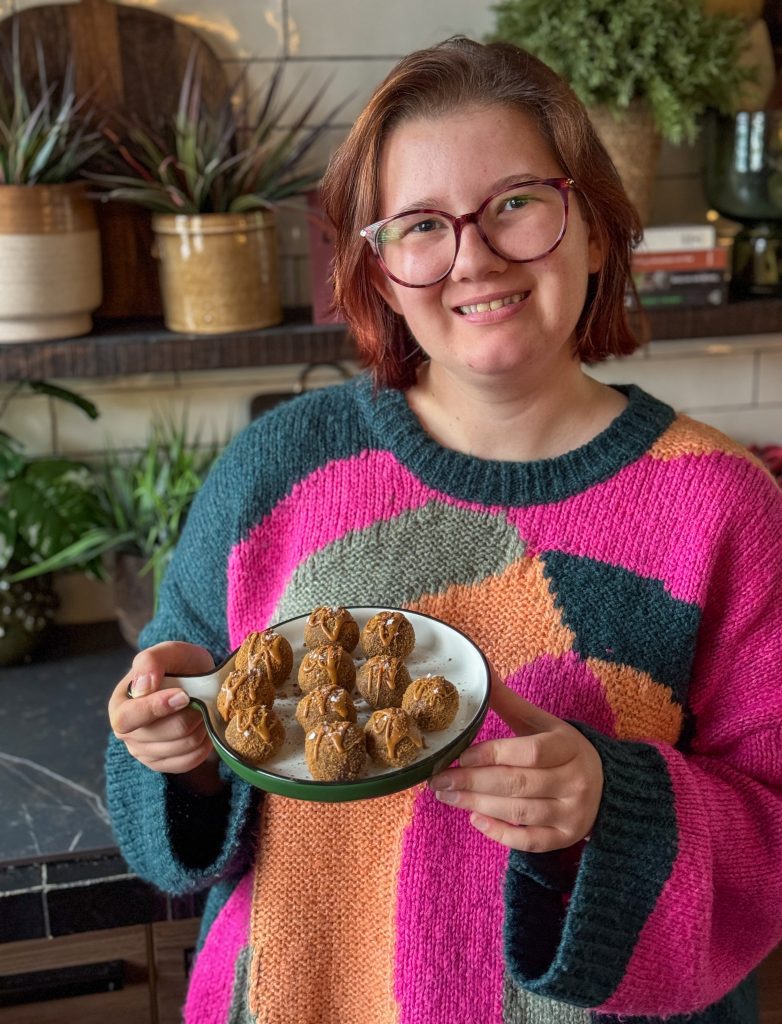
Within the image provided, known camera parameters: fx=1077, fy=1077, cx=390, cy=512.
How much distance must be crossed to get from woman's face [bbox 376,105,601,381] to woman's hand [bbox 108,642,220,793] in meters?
0.36

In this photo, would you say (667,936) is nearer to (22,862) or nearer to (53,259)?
(22,862)

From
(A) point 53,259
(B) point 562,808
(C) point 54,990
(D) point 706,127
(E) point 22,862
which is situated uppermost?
(D) point 706,127

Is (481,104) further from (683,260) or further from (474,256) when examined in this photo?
(683,260)

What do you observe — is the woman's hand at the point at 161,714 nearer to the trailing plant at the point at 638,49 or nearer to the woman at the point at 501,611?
the woman at the point at 501,611

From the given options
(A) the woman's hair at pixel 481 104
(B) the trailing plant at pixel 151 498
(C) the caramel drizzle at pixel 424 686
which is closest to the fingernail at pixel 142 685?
(C) the caramel drizzle at pixel 424 686

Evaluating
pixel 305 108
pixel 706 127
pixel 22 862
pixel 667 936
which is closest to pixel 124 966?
A: pixel 22 862

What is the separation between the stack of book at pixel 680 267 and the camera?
1.62m

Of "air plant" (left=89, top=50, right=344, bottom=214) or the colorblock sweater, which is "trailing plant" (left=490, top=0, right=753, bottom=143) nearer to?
"air plant" (left=89, top=50, right=344, bottom=214)

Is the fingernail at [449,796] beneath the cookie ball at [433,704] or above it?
beneath

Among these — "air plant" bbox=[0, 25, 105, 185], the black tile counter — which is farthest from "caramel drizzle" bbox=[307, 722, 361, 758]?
"air plant" bbox=[0, 25, 105, 185]

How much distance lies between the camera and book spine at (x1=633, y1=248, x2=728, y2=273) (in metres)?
1.62

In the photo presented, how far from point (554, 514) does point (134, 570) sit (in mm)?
823

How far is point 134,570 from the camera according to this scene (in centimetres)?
164

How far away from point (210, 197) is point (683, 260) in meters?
0.71
